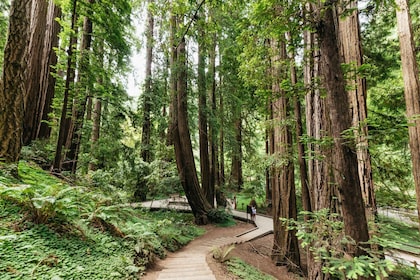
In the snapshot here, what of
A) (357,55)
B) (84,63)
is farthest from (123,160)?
(357,55)

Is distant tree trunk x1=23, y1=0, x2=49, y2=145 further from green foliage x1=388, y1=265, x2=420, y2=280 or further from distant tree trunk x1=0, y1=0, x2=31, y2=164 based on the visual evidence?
green foliage x1=388, y1=265, x2=420, y2=280

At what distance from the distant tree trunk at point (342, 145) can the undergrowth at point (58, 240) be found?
332 centimetres

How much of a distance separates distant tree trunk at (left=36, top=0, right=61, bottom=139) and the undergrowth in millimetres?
3103

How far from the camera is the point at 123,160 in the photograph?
10.2 m

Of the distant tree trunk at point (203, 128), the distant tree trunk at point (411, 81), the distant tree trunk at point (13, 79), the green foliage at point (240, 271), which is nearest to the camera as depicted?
the distant tree trunk at point (13, 79)

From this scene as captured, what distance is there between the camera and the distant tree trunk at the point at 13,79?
11.9 feet

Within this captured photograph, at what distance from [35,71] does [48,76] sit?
1.20 feet

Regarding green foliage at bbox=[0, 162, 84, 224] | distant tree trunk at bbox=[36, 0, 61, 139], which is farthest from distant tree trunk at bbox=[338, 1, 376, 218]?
distant tree trunk at bbox=[36, 0, 61, 139]

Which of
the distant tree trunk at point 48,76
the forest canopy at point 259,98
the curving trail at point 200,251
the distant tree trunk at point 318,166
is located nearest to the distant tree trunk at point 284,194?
the forest canopy at point 259,98

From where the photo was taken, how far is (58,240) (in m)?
3.22

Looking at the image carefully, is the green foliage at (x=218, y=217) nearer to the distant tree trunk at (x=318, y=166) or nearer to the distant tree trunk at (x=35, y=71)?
the distant tree trunk at (x=318, y=166)

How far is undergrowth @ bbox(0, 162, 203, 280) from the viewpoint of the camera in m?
2.68

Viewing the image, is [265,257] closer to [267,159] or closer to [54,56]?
[267,159]

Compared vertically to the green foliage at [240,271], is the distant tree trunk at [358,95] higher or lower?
higher
